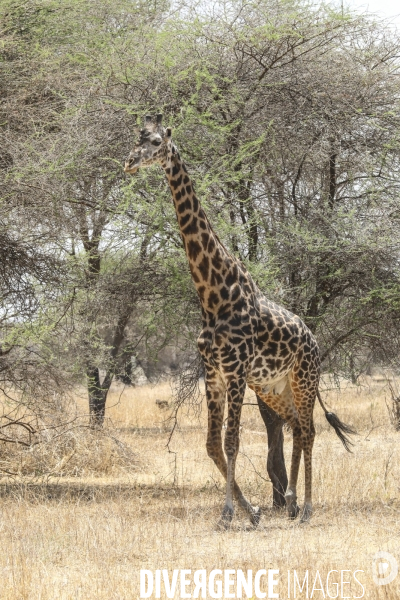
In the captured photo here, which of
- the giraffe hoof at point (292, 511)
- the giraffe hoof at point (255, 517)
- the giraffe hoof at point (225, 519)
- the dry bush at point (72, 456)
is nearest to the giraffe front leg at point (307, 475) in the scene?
the giraffe hoof at point (292, 511)

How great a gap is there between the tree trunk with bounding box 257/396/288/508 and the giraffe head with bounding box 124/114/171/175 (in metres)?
3.61

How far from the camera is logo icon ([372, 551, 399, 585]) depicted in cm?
621

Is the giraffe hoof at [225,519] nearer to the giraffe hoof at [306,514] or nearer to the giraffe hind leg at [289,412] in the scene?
A: the giraffe hoof at [306,514]

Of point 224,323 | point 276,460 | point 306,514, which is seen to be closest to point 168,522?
point 306,514

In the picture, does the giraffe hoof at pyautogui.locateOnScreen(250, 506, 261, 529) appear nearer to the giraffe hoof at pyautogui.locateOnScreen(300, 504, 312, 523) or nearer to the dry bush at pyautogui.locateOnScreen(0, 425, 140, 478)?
the giraffe hoof at pyautogui.locateOnScreen(300, 504, 312, 523)

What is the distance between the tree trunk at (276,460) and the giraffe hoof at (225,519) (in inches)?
70.6

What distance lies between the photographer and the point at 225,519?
8.32 meters

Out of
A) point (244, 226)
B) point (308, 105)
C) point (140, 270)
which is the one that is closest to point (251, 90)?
point (308, 105)

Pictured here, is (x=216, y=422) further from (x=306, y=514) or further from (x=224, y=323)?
(x=306, y=514)

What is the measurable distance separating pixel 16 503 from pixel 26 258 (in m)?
2.80

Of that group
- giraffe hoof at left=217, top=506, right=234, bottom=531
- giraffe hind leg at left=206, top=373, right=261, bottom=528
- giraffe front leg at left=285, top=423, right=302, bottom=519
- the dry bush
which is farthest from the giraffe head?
the dry bush

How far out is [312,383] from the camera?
954cm

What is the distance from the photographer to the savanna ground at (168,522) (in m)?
6.57

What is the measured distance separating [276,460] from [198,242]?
309 centimetres
